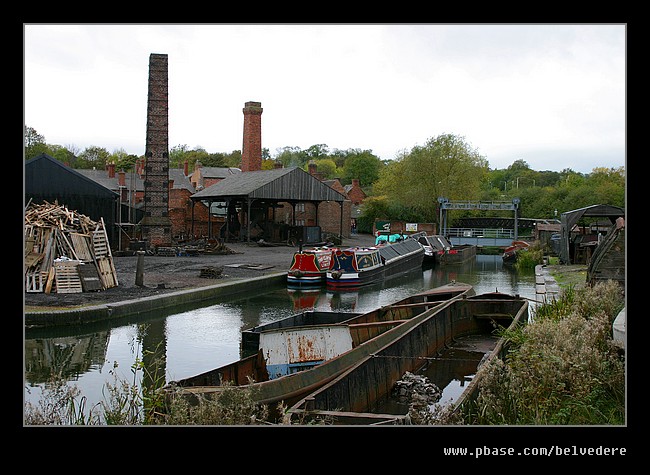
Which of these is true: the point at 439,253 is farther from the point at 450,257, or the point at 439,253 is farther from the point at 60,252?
the point at 60,252

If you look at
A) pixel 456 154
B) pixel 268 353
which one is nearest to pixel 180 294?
pixel 268 353

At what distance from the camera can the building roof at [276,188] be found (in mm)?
39697

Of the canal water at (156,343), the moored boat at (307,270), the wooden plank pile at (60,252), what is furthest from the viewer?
the moored boat at (307,270)

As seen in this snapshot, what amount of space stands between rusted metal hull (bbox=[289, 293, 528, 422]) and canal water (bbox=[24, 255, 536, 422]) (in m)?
1.96

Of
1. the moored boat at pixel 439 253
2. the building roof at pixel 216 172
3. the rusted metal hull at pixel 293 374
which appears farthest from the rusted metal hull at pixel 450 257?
the building roof at pixel 216 172

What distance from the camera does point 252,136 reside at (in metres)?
49.0

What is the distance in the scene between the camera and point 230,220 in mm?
44312

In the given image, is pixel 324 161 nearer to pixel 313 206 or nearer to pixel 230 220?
pixel 313 206

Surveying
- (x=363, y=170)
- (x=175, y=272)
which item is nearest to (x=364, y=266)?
(x=175, y=272)

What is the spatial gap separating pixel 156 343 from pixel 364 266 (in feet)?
43.5

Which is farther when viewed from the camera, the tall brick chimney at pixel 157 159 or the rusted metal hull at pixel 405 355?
the tall brick chimney at pixel 157 159

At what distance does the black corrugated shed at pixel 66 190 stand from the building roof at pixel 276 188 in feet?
34.4

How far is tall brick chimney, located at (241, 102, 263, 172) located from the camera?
48156 mm

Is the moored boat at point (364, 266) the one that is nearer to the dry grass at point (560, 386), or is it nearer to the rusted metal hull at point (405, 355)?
the rusted metal hull at point (405, 355)
